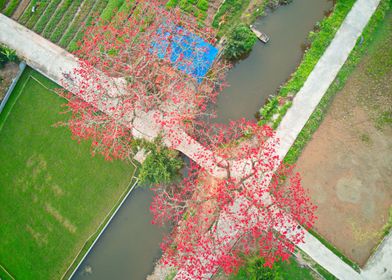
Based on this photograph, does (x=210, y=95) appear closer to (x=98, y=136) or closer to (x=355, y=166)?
(x=98, y=136)

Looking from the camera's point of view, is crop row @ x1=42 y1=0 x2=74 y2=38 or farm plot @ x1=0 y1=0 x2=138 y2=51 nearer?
farm plot @ x1=0 y1=0 x2=138 y2=51

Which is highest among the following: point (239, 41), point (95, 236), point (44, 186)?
point (239, 41)

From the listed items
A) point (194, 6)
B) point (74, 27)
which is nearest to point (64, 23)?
point (74, 27)

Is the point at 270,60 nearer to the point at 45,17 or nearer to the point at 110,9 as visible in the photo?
the point at 110,9

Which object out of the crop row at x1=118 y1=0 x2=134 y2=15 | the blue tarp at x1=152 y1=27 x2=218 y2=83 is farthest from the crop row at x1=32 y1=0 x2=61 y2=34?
the blue tarp at x1=152 y1=27 x2=218 y2=83

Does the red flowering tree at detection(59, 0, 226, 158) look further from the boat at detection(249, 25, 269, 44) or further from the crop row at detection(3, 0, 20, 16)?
the crop row at detection(3, 0, 20, 16)

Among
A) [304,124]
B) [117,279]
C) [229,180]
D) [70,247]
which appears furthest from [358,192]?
[70,247]
